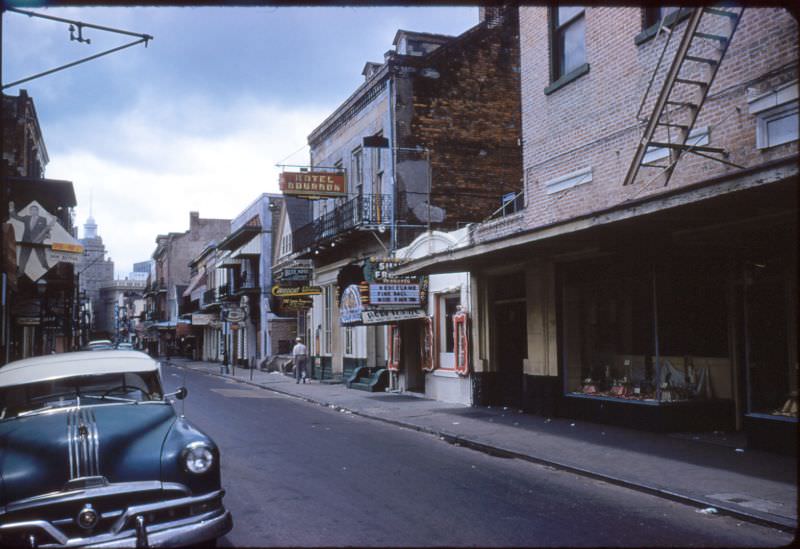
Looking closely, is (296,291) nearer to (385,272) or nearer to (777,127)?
(385,272)

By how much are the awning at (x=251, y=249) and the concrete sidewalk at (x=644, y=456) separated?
2615 centimetres

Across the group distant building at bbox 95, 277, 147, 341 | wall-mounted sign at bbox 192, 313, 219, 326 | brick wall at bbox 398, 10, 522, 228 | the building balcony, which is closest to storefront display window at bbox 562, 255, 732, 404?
brick wall at bbox 398, 10, 522, 228

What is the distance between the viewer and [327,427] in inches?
565

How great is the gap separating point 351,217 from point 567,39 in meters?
11.1

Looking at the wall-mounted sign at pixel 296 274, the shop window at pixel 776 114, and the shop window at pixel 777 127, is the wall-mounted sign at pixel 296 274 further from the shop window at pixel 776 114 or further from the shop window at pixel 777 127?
the shop window at pixel 777 127

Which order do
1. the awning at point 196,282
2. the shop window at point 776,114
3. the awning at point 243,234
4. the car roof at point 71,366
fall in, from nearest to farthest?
the car roof at point 71,366 < the shop window at point 776,114 < the awning at point 243,234 < the awning at point 196,282

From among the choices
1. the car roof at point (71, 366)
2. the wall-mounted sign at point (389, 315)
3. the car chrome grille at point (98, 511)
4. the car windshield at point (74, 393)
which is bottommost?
the car chrome grille at point (98, 511)

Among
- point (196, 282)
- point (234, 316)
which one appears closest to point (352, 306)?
point (234, 316)

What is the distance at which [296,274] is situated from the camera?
30.5 m

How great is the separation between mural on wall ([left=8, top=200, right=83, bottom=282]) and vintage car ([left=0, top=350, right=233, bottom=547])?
39.7 ft

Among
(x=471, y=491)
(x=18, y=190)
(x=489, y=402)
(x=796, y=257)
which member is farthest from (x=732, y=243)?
(x=18, y=190)

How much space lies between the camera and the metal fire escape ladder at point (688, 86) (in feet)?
33.3

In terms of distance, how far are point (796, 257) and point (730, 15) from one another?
3.51m

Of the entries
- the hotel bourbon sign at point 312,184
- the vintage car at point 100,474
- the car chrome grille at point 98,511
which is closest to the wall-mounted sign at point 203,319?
the hotel bourbon sign at point 312,184
